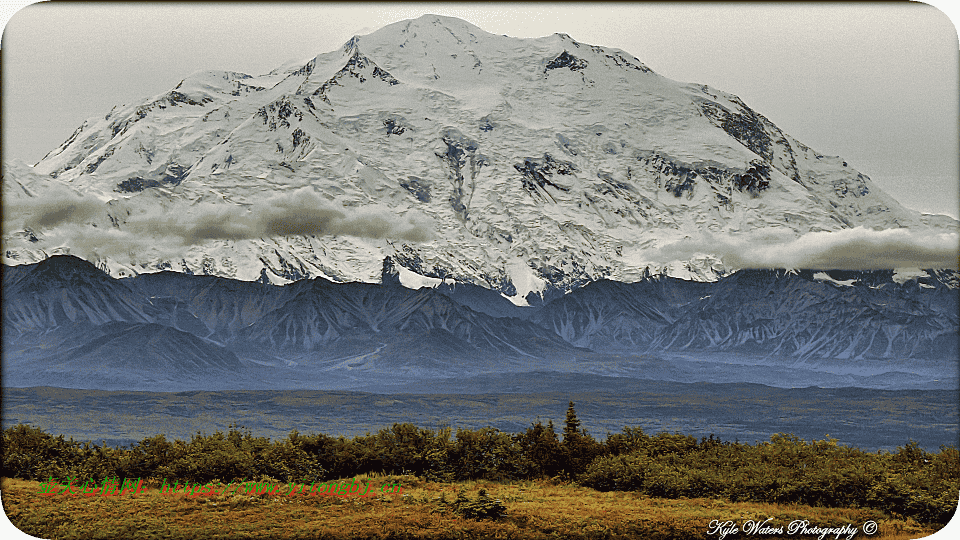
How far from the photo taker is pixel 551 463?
3925 cm

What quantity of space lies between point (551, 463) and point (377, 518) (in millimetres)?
12045

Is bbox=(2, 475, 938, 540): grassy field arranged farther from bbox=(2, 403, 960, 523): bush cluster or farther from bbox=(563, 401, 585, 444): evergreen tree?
bbox=(563, 401, 585, 444): evergreen tree

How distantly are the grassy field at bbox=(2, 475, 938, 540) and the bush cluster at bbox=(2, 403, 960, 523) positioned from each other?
1.16m

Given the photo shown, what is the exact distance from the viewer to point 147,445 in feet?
115

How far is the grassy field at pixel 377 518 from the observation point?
1101 inches

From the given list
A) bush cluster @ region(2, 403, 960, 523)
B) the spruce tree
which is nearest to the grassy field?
bush cluster @ region(2, 403, 960, 523)

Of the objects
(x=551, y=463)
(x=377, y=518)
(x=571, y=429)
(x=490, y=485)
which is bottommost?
(x=490, y=485)

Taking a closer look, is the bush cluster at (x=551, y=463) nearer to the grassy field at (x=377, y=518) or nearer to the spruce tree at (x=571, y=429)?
the spruce tree at (x=571, y=429)

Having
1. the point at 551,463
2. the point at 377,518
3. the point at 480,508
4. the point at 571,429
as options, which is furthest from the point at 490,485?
the point at 377,518

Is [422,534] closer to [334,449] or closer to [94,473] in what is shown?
[334,449]

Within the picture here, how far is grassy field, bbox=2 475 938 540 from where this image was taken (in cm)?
2797

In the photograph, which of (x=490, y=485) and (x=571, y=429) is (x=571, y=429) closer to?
(x=571, y=429)

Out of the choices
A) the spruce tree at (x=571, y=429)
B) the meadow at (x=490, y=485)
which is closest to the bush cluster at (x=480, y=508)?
the meadow at (x=490, y=485)

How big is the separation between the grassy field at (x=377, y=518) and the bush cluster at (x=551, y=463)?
1.16 meters
